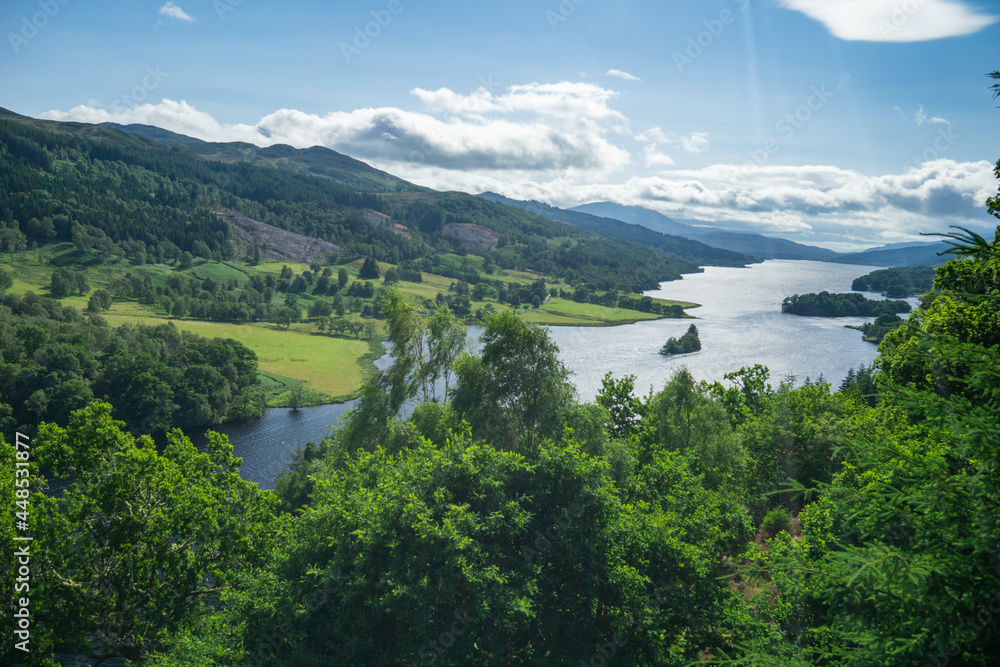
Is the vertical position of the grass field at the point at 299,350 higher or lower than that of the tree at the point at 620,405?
lower

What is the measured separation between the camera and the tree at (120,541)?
14.7 metres

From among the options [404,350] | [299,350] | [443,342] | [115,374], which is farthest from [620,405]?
[299,350]

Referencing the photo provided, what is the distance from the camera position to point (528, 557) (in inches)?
546

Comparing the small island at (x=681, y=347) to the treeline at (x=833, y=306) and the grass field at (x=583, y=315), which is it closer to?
the grass field at (x=583, y=315)

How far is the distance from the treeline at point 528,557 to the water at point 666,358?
35.3 m

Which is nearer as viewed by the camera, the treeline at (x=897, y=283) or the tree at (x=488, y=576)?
the tree at (x=488, y=576)

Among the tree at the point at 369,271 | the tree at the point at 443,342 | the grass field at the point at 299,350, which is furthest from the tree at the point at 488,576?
the tree at the point at 369,271

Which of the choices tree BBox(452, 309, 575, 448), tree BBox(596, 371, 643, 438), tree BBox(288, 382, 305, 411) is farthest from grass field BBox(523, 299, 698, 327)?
tree BBox(452, 309, 575, 448)

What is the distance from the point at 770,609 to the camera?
594 inches

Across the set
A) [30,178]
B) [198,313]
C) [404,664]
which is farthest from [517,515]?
[30,178]

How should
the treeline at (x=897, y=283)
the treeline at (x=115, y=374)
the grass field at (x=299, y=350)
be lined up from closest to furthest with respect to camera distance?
the treeline at (x=115, y=374) → the grass field at (x=299, y=350) → the treeline at (x=897, y=283)

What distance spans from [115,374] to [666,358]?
250 feet

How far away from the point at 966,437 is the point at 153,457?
19887 millimetres

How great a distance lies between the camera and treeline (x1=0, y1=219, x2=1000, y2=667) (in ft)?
26.7
